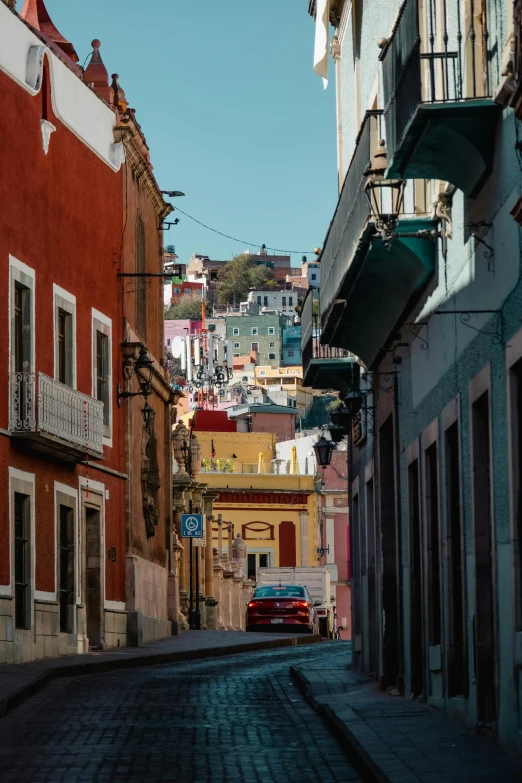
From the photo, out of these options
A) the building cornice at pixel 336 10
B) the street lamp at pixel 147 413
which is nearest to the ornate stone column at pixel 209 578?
the street lamp at pixel 147 413

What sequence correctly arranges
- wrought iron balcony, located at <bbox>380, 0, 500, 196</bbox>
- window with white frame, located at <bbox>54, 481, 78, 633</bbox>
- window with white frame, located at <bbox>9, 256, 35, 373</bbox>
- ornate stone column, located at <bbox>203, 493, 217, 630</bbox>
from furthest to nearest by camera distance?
ornate stone column, located at <bbox>203, 493, 217, 630</bbox>
window with white frame, located at <bbox>54, 481, 78, 633</bbox>
window with white frame, located at <bbox>9, 256, 35, 373</bbox>
wrought iron balcony, located at <bbox>380, 0, 500, 196</bbox>

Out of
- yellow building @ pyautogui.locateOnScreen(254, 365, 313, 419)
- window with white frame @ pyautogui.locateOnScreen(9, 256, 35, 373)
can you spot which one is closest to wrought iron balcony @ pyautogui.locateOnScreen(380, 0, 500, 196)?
window with white frame @ pyautogui.locateOnScreen(9, 256, 35, 373)

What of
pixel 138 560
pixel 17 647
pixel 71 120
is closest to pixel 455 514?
pixel 17 647

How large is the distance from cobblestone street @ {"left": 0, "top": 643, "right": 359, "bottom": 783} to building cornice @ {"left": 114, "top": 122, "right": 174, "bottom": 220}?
46.1 feet

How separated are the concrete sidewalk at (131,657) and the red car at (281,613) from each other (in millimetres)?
839

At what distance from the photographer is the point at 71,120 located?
2931cm

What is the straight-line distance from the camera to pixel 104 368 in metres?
31.4

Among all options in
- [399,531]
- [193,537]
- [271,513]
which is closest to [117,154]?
[193,537]

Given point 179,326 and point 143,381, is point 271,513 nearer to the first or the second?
point 143,381

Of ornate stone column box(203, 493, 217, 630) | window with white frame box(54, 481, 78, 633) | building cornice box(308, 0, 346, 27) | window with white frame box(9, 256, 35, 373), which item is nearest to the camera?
building cornice box(308, 0, 346, 27)

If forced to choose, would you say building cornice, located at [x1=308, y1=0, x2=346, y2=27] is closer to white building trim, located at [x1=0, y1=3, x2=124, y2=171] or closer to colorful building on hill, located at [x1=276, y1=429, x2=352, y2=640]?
white building trim, located at [x1=0, y1=3, x2=124, y2=171]

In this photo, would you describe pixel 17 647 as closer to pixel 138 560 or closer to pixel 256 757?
pixel 138 560

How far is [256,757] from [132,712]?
395 cm

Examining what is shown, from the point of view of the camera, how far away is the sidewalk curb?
1023cm
